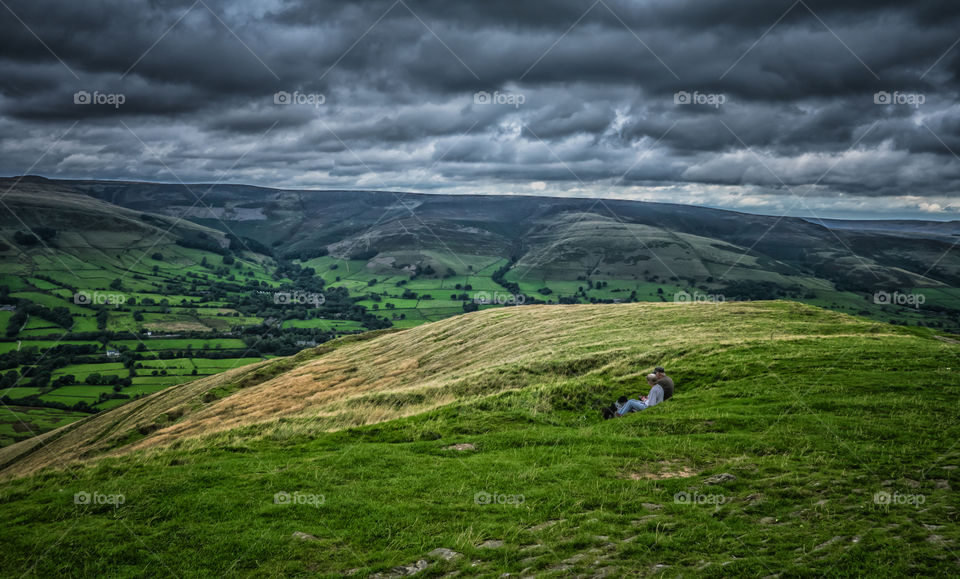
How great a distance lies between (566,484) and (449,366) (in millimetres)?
27889

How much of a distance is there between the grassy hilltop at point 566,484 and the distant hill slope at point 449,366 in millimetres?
649

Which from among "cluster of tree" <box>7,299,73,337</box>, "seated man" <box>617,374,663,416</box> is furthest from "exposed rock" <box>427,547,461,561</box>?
"cluster of tree" <box>7,299,73,337</box>

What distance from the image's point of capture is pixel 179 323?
154 m

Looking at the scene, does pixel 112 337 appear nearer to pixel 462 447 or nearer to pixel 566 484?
pixel 462 447

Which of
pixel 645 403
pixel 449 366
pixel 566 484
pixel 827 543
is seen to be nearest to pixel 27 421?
pixel 449 366

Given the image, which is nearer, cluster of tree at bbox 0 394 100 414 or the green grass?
the green grass

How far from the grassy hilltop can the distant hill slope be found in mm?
649

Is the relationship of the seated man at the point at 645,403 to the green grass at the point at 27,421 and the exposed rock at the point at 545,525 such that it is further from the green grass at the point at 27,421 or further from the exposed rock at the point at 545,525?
the green grass at the point at 27,421

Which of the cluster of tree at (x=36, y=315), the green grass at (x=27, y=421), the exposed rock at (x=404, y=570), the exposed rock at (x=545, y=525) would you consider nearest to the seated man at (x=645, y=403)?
the exposed rock at (x=545, y=525)

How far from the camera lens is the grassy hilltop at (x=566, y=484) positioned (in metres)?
10.3

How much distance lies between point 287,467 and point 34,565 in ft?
21.3

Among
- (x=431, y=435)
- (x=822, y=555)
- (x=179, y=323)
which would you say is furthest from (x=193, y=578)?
(x=179, y=323)

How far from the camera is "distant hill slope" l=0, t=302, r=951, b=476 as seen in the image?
27.2 metres

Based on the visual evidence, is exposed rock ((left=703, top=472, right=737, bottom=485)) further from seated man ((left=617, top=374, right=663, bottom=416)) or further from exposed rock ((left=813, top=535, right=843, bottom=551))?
seated man ((left=617, top=374, right=663, bottom=416))
